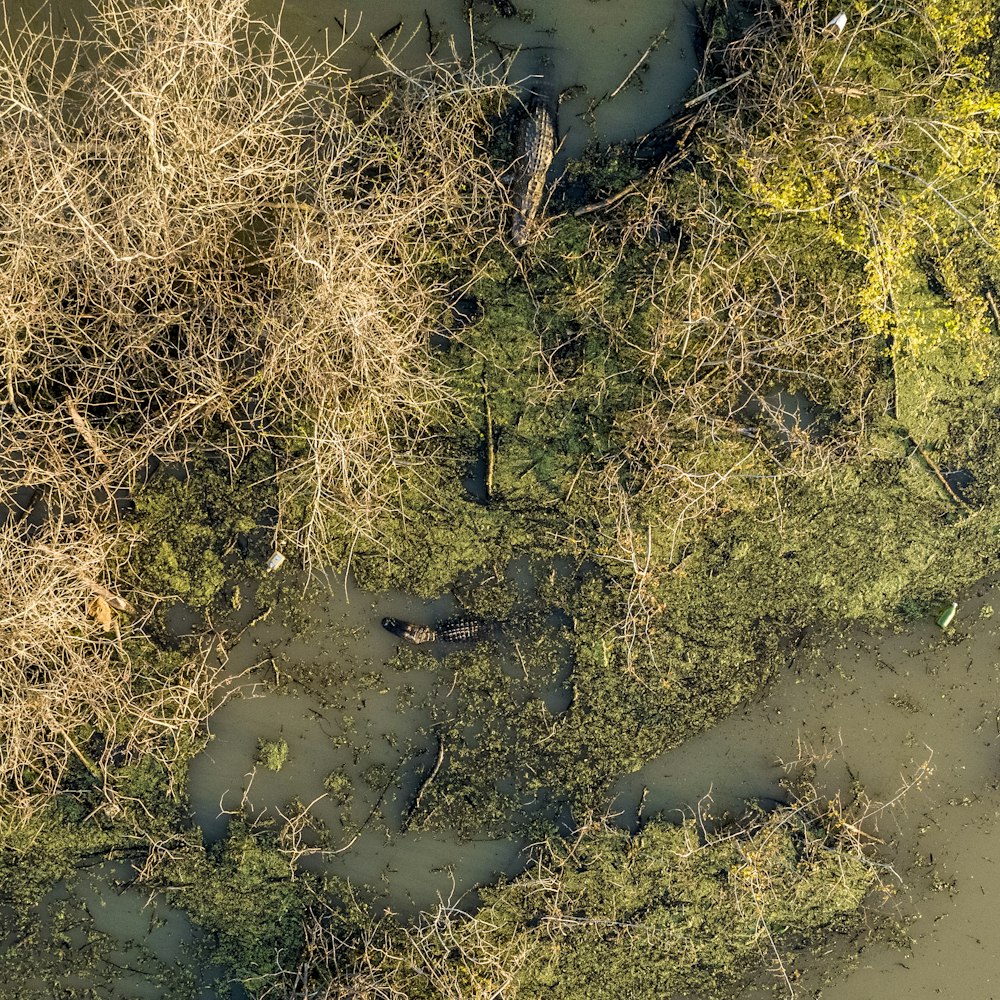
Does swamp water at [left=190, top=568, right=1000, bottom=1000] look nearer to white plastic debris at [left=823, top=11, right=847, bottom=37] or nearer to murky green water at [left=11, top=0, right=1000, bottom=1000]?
A: murky green water at [left=11, top=0, right=1000, bottom=1000]

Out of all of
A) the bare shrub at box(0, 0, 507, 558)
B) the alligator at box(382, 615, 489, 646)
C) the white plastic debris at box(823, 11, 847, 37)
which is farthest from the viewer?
the alligator at box(382, 615, 489, 646)

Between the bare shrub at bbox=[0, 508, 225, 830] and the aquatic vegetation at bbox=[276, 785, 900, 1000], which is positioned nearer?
the bare shrub at bbox=[0, 508, 225, 830]

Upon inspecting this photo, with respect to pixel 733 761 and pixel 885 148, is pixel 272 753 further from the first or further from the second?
pixel 885 148

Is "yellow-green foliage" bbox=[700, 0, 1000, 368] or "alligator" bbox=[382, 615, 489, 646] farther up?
"yellow-green foliage" bbox=[700, 0, 1000, 368]

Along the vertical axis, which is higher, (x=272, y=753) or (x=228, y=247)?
(x=228, y=247)

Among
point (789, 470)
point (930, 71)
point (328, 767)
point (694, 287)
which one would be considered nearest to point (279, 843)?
point (328, 767)

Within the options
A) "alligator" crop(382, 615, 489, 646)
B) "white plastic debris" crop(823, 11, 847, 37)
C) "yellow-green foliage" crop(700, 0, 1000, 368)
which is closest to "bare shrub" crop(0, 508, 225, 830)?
"alligator" crop(382, 615, 489, 646)

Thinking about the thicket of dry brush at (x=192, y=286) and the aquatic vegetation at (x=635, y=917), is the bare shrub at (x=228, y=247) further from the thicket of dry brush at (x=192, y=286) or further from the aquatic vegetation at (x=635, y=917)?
the aquatic vegetation at (x=635, y=917)

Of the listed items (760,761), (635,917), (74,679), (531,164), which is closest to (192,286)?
(531,164)
